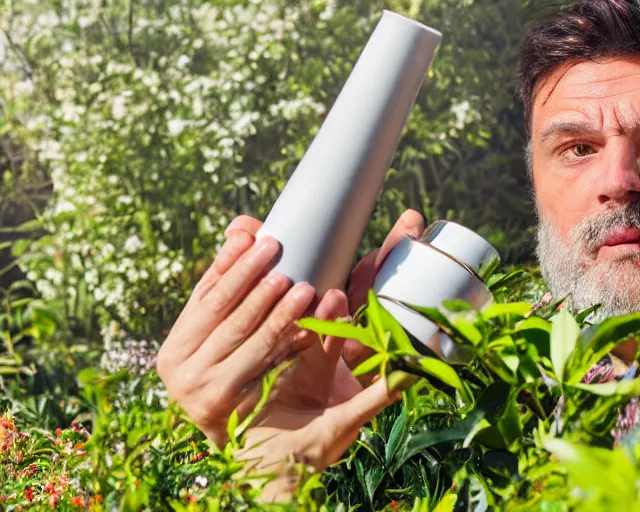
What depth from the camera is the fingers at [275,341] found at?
0.80m

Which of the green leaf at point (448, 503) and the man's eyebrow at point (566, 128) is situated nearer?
the green leaf at point (448, 503)

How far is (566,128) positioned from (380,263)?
3.17 feet

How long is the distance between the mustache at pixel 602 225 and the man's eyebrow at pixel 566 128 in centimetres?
18

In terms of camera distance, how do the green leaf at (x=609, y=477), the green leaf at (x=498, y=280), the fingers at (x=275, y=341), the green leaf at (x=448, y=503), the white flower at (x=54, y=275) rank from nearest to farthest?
the green leaf at (x=609, y=477)
the green leaf at (x=448, y=503)
the fingers at (x=275, y=341)
the green leaf at (x=498, y=280)
the white flower at (x=54, y=275)

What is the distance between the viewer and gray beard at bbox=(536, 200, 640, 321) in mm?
1624

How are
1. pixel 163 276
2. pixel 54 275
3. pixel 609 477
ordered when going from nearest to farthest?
1. pixel 609 477
2. pixel 163 276
3. pixel 54 275

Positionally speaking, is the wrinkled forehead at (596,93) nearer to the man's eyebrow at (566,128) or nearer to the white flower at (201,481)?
the man's eyebrow at (566,128)

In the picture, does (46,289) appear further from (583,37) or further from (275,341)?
(275,341)

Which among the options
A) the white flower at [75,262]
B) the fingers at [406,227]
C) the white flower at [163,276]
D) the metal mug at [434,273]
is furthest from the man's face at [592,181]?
the white flower at [75,262]

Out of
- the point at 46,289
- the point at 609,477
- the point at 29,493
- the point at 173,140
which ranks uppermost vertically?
the point at 609,477

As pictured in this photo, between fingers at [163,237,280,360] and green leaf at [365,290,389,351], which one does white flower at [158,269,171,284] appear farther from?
green leaf at [365,290,389,351]

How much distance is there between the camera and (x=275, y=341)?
2.66 ft

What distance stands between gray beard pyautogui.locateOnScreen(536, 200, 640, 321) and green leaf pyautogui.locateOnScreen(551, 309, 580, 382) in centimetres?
101

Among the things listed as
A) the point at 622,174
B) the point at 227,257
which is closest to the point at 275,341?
the point at 227,257
